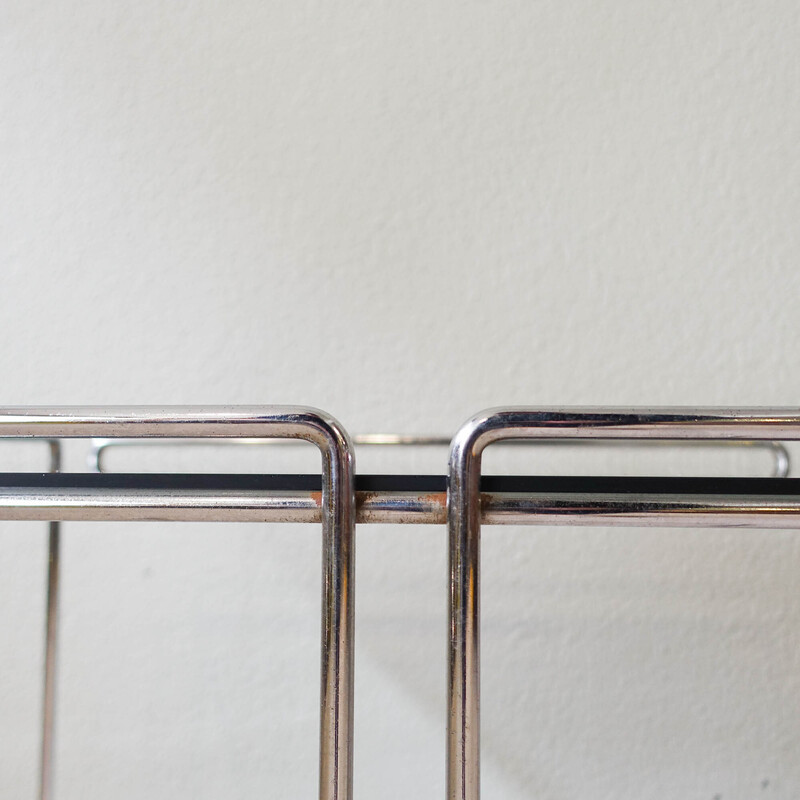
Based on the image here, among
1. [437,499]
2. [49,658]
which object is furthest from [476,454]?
[49,658]

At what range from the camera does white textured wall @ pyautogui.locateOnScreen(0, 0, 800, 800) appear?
0.86 metres

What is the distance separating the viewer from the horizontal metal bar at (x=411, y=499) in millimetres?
325

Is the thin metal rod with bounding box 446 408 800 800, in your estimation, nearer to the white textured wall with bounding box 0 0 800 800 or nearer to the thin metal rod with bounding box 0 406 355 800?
the thin metal rod with bounding box 0 406 355 800

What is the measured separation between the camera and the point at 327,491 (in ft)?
1.08

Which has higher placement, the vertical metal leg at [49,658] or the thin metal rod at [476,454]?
the thin metal rod at [476,454]

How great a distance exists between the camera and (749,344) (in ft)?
2.80

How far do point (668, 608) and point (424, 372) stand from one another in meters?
0.44

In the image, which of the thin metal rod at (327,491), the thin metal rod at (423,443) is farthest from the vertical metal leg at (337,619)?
the thin metal rod at (423,443)

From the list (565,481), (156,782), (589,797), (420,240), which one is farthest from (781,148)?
(156,782)

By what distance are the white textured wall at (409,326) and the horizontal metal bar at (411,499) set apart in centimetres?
54

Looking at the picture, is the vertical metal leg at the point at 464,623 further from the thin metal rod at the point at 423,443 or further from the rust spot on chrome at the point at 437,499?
the thin metal rod at the point at 423,443

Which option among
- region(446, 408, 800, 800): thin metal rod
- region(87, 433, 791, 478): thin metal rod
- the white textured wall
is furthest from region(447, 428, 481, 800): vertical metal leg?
the white textured wall

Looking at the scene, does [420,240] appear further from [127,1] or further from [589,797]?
[589,797]

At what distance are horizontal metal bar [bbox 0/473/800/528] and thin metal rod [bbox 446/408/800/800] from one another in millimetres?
18
